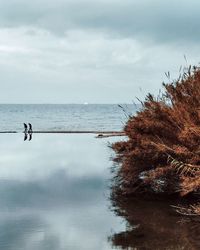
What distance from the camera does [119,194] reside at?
16250 millimetres

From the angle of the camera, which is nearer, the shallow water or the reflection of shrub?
the shallow water

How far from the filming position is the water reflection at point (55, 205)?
10.6 m

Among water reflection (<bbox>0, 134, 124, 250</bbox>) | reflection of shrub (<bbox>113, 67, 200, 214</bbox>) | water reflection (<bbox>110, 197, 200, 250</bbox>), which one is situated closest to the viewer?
water reflection (<bbox>110, 197, 200, 250</bbox>)

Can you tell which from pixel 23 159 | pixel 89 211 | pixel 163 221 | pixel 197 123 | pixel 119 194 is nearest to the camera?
pixel 163 221

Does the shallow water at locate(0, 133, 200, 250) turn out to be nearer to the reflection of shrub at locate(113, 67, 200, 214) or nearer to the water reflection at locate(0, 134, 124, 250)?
the water reflection at locate(0, 134, 124, 250)

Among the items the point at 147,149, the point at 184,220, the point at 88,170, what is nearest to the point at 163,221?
the point at 184,220

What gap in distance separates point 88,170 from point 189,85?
696cm

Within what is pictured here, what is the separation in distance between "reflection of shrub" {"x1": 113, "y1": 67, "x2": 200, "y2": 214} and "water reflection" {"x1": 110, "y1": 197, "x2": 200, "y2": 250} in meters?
0.89

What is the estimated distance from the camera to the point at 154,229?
11.6 meters

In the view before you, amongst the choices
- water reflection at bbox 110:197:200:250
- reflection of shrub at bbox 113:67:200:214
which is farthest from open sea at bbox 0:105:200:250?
reflection of shrub at bbox 113:67:200:214

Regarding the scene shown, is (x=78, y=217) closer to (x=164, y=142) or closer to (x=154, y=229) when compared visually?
(x=154, y=229)

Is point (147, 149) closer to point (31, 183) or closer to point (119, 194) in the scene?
point (119, 194)

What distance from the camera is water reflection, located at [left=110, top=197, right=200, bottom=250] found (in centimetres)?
1041

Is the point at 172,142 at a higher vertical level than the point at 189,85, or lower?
lower
